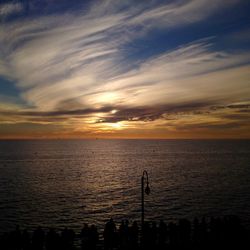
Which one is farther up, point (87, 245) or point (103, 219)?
point (87, 245)

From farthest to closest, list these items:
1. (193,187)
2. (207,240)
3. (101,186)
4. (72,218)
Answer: (101,186) < (193,187) < (72,218) < (207,240)

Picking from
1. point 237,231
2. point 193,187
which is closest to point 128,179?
point 193,187

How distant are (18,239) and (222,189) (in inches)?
1868

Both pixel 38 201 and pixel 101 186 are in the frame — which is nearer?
pixel 38 201

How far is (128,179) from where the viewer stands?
81562 millimetres

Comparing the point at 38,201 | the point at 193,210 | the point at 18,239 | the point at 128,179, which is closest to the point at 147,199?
the point at 193,210

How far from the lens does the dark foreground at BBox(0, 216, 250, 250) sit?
23438 mm

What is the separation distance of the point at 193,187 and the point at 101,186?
829 inches

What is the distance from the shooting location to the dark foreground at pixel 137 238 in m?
23.4

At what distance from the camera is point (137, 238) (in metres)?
24.7

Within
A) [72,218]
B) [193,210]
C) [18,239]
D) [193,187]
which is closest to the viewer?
[18,239]

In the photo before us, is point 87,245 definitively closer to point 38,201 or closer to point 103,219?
point 103,219

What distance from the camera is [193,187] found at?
65.1 meters

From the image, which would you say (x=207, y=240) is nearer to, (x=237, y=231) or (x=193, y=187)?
(x=237, y=231)
